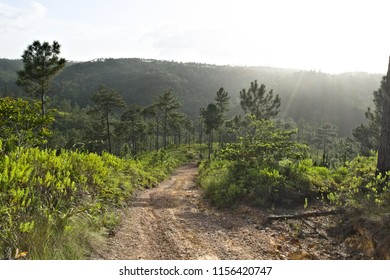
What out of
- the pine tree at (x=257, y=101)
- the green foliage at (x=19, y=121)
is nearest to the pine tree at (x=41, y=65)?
the green foliage at (x=19, y=121)

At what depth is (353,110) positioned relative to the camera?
620 feet

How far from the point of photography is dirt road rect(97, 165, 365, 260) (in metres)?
5.30

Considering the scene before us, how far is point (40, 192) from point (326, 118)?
188 metres

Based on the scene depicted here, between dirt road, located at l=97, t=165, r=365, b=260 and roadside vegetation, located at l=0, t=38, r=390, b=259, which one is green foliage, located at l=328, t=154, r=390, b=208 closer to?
roadside vegetation, located at l=0, t=38, r=390, b=259

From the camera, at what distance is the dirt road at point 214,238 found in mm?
5297

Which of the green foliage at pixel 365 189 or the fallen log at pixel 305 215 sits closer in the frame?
the green foliage at pixel 365 189

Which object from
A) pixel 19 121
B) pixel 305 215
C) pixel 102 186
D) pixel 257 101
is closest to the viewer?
pixel 305 215

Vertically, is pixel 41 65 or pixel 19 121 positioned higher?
pixel 41 65

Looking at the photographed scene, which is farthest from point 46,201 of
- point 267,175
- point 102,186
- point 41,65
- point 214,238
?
point 41,65

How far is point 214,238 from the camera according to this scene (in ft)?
20.3

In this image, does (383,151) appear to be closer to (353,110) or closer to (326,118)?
(326,118)

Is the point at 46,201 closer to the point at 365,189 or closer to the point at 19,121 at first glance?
the point at 19,121

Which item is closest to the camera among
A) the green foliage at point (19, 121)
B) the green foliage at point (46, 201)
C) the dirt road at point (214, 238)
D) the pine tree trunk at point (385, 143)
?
the green foliage at point (46, 201)

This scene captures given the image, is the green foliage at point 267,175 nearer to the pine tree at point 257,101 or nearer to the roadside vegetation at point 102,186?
the roadside vegetation at point 102,186
